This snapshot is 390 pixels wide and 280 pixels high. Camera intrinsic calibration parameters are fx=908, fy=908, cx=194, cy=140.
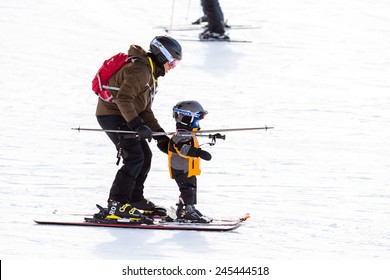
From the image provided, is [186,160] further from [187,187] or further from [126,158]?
[126,158]

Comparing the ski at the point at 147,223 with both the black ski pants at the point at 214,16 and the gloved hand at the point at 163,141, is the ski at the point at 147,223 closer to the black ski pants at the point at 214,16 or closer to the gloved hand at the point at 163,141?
the gloved hand at the point at 163,141

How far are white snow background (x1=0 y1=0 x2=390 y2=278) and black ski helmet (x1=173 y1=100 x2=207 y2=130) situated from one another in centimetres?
98

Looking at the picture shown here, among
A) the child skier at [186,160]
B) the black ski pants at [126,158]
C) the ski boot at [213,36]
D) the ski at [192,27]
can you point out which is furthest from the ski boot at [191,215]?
the ski at [192,27]

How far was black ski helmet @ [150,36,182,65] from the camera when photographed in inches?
310

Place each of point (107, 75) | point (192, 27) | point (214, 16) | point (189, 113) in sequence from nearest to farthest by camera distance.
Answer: point (107, 75) < point (189, 113) < point (214, 16) < point (192, 27)

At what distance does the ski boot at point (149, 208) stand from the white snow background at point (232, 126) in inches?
19.8

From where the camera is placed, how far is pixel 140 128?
7504 mm

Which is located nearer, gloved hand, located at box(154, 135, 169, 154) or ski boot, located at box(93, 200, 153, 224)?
ski boot, located at box(93, 200, 153, 224)

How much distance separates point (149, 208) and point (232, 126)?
464 cm

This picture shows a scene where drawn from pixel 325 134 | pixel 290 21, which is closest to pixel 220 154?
pixel 325 134

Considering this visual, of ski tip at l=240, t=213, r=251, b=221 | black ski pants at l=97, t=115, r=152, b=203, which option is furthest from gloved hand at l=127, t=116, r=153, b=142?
ski tip at l=240, t=213, r=251, b=221

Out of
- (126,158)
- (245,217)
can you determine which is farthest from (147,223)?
(245,217)

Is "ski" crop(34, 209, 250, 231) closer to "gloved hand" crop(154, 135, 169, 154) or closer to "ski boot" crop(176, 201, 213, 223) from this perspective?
"ski boot" crop(176, 201, 213, 223)

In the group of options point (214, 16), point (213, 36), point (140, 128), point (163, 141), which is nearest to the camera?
point (140, 128)
